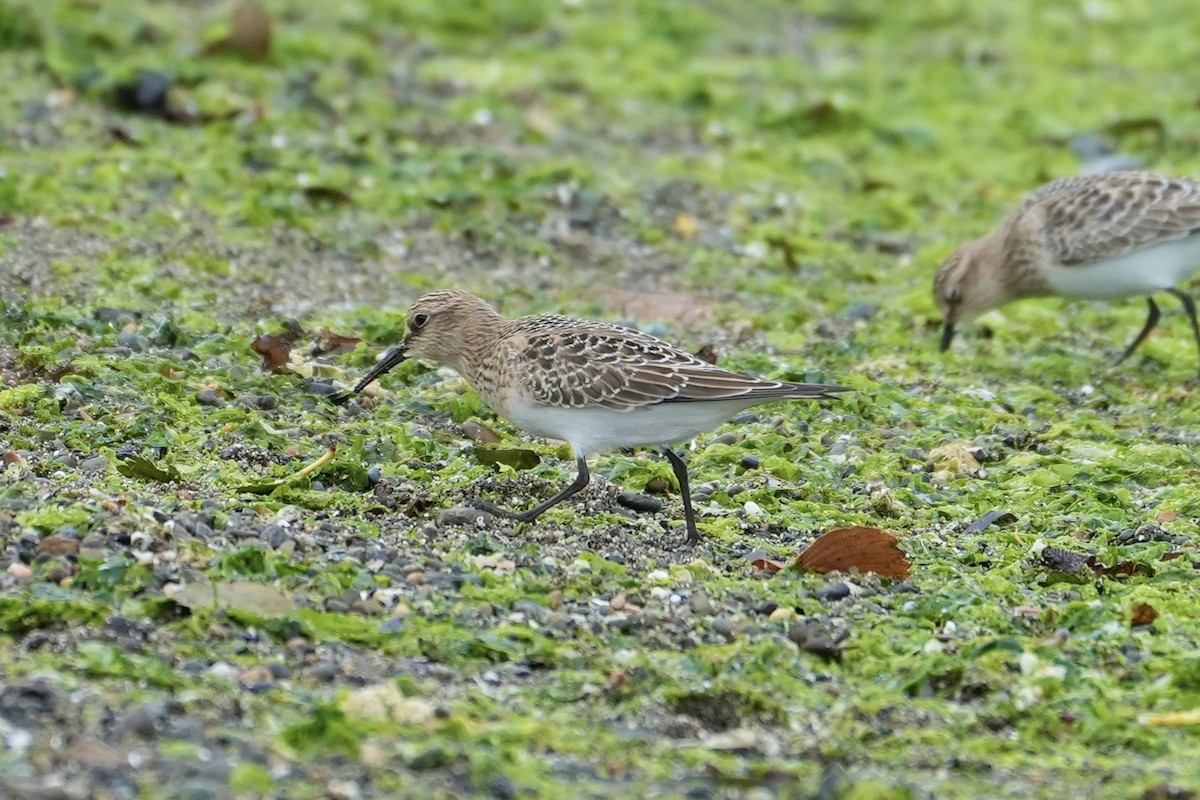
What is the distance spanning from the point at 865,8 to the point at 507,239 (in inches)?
314

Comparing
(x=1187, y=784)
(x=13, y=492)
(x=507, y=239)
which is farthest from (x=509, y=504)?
(x=507, y=239)

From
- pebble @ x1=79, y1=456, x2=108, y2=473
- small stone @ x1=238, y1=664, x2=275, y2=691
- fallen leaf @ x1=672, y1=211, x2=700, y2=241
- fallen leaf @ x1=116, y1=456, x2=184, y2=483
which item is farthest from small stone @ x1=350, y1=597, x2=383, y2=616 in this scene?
fallen leaf @ x1=672, y1=211, x2=700, y2=241

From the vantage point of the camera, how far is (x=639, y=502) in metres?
8.34

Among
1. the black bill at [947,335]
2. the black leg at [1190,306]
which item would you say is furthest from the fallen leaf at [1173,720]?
the black leg at [1190,306]

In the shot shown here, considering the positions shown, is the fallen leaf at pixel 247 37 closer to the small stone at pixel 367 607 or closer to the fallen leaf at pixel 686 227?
the fallen leaf at pixel 686 227

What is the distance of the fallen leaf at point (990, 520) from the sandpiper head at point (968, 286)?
3093mm

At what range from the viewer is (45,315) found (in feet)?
31.6

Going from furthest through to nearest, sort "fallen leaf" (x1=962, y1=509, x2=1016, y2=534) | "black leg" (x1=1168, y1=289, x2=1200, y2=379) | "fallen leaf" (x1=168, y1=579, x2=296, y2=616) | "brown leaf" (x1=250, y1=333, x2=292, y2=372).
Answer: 1. "black leg" (x1=1168, y1=289, x2=1200, y2=379)
2. "brown leaf" (x1=250, y1=333, x2=292, y2=372)
3. "fallen leaf" (x1=962, y1=509, x2=1016, y2=534)
4. "fallen leaf" (x1=168, y1=579, x2=296, y2=616)

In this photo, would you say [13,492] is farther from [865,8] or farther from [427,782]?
[865,8]

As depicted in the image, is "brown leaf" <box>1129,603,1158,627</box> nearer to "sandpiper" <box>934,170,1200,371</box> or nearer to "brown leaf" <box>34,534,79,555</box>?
"brown leaf" <box>34,534,79,555</box>

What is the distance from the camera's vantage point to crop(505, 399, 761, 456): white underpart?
7.85 metres

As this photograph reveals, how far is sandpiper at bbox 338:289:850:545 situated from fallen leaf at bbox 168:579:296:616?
1.51m

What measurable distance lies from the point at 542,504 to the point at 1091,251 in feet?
16.2

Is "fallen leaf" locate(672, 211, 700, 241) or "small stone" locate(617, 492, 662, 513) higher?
"fallen leaf" locate(672, 211, 700, 241)
